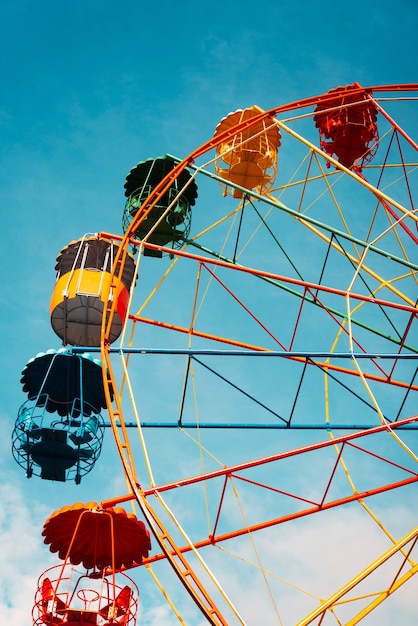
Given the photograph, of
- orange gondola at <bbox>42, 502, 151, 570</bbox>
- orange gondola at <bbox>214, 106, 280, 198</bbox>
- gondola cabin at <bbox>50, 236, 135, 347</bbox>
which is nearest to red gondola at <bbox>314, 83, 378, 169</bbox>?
orange gondola at <bbox>214, 106, 280, 198</bbox>

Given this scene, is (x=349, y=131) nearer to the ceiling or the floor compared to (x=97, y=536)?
nearer to the ceiling

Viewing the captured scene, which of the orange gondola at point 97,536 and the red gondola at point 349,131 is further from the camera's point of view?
the red gondola at point 349,131

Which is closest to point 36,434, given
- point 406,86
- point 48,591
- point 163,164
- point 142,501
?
point 48,591

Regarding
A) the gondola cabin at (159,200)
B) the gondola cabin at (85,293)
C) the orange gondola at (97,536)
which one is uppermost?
the gondola cabin at (159,200)

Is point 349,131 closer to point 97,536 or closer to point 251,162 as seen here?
point 251,162

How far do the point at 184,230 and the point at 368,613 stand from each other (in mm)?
11676

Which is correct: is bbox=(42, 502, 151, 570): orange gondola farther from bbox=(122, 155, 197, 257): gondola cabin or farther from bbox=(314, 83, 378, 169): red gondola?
bbox=(314, 83, 378, 169): red gondola

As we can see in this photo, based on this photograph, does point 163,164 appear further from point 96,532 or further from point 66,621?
point 66,621

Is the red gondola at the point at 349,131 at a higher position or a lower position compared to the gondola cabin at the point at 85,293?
higher

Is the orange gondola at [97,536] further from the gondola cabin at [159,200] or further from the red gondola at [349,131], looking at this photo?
the red gondola at [349,131]

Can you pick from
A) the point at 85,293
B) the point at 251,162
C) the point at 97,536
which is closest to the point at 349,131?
the point at 251,162

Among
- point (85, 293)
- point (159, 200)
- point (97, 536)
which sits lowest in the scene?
point (97, 536)

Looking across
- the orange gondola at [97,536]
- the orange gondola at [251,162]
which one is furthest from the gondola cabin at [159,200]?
the orange gondola at [97,536]

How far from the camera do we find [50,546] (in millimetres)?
21078
